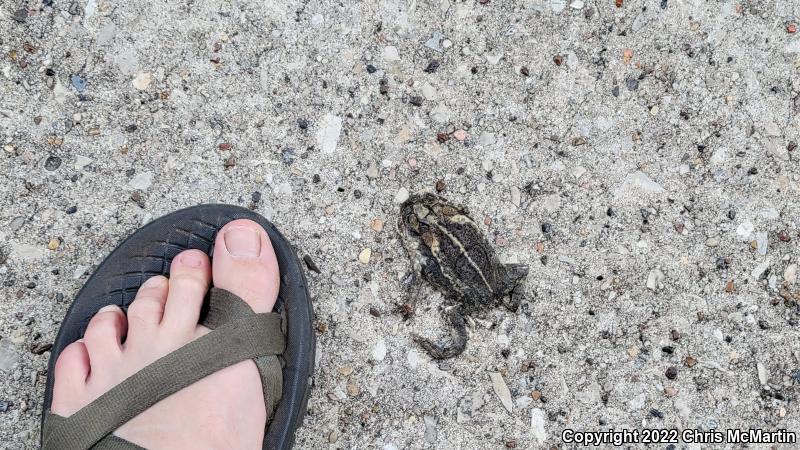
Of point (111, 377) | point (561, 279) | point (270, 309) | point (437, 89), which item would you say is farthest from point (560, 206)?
point (111, 377)

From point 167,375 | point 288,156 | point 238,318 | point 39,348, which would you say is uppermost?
point 288,156

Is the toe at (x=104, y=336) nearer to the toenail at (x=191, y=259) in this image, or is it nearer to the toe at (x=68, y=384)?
the toe at (x=68, y=384)

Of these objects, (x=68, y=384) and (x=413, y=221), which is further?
(x=413, y=221)

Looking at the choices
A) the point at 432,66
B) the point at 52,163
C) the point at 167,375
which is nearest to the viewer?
the point at 167,375

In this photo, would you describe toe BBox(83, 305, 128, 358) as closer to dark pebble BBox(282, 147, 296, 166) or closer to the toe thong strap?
the toe thong strap

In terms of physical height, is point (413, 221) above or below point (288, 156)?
below

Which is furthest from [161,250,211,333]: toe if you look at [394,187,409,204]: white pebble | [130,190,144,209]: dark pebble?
[394,187,409,204]: white pebble

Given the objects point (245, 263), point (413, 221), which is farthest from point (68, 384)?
point (413, 221)

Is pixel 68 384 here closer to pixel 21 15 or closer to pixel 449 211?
pixel 21 15

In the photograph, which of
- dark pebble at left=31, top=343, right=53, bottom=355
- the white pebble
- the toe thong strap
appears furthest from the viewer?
the white pebble
